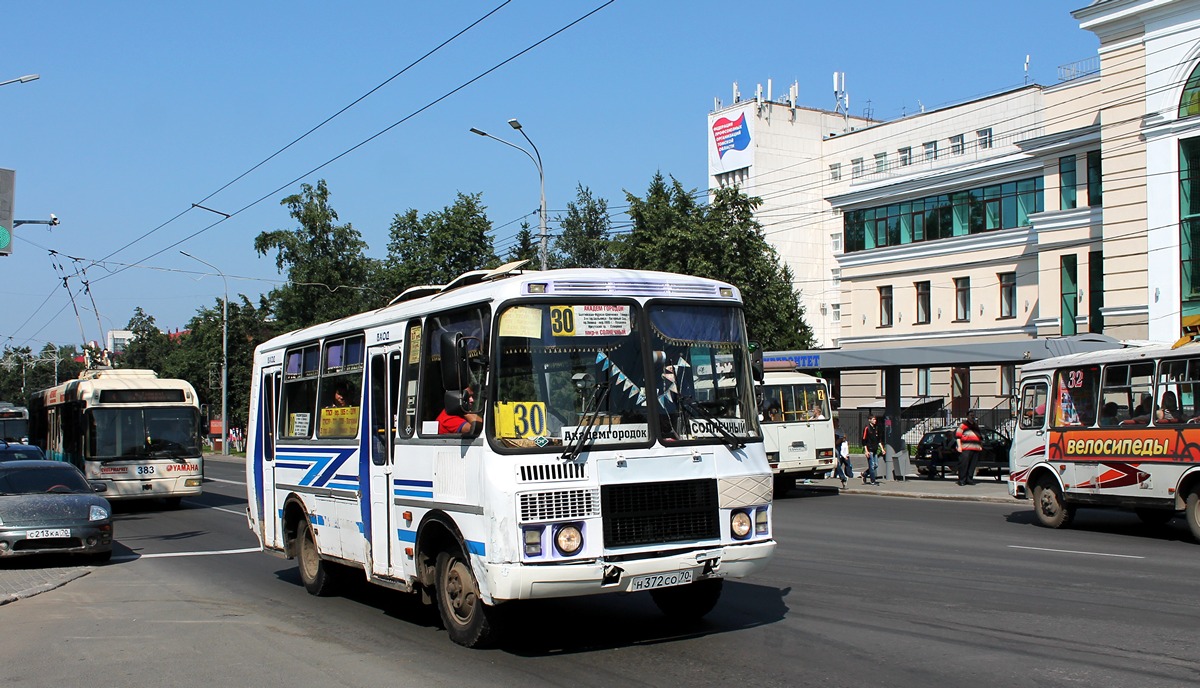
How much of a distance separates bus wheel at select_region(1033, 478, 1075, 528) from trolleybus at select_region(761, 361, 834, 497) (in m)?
8.22

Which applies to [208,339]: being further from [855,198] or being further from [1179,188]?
[1179,188]

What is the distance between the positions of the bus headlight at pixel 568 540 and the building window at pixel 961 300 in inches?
1803

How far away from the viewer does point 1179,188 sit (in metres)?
34.5

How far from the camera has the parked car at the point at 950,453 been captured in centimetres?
3016

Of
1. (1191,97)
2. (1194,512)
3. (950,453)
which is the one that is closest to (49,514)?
(1194,512)

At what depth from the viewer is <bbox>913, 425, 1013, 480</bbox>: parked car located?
98.9ft

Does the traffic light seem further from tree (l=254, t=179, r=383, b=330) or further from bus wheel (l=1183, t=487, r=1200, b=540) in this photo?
tree (l=254, t=179, r=383, b=330)

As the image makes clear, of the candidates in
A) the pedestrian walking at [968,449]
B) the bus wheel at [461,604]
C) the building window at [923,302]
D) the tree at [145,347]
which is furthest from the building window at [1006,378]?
the tree at [145,347]

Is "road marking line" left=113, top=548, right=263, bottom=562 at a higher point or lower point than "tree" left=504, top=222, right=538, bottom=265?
lower

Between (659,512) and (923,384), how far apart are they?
47.6 m

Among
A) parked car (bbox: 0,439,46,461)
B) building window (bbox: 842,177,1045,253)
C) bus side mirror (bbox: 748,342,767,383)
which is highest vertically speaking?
building window (bbox: 842,177,1045,253)

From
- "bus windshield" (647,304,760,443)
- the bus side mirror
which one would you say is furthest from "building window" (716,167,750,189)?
"bus windshield" (647,304,760,443)

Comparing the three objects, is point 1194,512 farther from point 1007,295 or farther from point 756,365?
point 1007,295

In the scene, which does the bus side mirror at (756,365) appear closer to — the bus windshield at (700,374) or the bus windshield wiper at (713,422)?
the bus windshield at (700,374)
